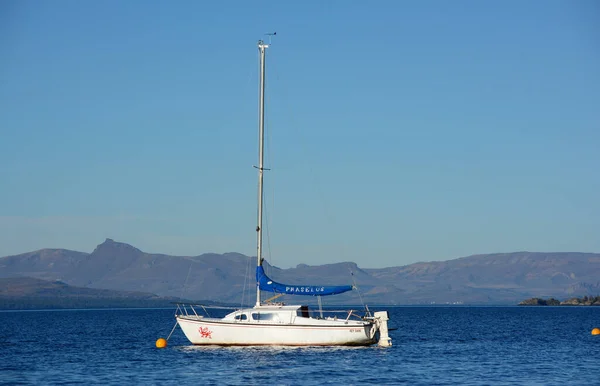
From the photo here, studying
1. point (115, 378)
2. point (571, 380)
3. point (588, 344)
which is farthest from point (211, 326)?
A: point (588, 344)

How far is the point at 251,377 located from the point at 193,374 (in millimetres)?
3647

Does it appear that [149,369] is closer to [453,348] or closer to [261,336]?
[261,336]

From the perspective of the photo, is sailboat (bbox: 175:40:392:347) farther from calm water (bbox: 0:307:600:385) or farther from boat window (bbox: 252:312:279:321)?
calm water (bbox: 0:307:600:385)

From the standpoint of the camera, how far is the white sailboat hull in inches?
2233

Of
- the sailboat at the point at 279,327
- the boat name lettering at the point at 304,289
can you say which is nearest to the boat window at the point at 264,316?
the sailboat at the point at 279,327

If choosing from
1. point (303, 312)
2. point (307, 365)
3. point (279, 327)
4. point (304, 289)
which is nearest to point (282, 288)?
point (304, 289)

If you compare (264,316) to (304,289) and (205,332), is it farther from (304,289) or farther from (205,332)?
(205,332)

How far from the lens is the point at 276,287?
5956cm

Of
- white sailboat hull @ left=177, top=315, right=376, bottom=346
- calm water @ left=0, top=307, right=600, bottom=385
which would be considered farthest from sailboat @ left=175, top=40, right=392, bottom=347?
calm water @ left=0, top=307, right=600, bottom=385

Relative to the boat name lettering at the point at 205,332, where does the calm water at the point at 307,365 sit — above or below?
below

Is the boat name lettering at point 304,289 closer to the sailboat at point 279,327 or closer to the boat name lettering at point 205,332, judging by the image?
the sailboat at point 279,327

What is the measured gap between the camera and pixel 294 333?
186ft

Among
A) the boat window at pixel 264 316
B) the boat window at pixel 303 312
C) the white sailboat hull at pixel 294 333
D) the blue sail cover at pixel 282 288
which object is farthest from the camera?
the blue sail cover at pixel 282 288

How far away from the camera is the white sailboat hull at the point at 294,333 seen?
56.7 metres
